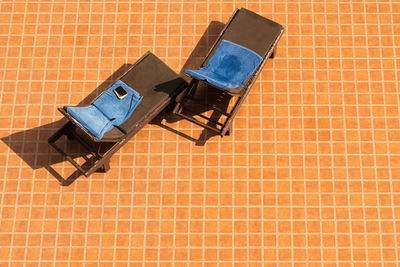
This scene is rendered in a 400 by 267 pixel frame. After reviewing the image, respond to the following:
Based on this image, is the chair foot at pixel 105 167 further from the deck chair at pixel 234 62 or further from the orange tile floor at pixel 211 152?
the deck chair at pixel 234 62

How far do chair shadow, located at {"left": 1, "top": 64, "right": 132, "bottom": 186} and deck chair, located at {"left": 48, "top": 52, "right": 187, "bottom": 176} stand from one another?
0.19 meters

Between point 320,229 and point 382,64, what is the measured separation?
3.01 m

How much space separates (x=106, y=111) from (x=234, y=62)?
6.93ft

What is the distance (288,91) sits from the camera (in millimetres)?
7453

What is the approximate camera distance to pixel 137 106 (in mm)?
6805

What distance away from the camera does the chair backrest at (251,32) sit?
23.2ft

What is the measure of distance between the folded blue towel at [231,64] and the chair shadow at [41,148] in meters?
2.24

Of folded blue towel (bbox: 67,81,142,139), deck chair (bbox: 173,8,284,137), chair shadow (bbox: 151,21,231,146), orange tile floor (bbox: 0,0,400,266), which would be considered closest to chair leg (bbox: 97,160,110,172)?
orange tile floor (bbox: 0,0,400,266)

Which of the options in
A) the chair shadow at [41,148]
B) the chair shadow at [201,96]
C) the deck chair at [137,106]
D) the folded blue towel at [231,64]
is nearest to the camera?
the deck chair at [137,106]

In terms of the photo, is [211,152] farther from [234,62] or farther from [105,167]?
[105,167]

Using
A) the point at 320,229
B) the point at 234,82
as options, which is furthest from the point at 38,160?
the point at 320,229

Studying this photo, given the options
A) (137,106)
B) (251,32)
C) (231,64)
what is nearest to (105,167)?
(137,106)

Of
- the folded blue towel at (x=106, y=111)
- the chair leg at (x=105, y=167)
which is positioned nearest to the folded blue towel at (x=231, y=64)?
the folded blue towel at (x=106, y=111)

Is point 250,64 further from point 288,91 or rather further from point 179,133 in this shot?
point 179,133
